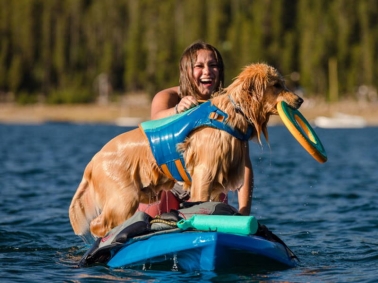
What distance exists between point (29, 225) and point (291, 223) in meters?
4.05

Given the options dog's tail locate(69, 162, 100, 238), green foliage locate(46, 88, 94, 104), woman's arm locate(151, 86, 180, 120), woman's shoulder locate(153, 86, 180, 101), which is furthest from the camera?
green foliage locate(46, 88, 94, 104)

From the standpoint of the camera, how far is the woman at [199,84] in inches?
346

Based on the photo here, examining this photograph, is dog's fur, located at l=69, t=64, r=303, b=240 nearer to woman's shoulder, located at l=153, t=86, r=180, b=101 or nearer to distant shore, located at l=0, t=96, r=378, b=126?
woman's shoulder, located at l=153, t=86, r=180, b=101

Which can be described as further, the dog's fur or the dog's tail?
the dog's tail

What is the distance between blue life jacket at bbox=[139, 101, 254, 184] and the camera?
795cm

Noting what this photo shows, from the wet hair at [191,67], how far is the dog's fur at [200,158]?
0.73m

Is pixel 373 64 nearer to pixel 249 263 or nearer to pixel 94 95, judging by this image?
pixel 94 95

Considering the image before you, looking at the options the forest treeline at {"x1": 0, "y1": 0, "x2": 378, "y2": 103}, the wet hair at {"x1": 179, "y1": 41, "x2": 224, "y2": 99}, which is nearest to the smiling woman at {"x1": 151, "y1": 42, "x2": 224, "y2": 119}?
the wet hair at {"x1": 179, "y1": 41, "x2": 224, "y2": 99}

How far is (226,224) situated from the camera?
7621 mm

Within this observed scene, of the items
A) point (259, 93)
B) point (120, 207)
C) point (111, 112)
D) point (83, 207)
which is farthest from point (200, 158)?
point (111, 112)


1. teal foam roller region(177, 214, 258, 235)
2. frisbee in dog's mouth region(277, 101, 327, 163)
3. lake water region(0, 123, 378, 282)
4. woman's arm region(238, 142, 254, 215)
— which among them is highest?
frisbee in dog's mouth region(277, 101, 327, 163)

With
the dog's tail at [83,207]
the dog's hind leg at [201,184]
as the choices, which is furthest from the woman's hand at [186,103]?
the dog's tail at [83,207]

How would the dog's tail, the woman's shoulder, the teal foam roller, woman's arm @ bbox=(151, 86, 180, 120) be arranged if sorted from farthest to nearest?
the woman's shoulder, woman's arm @ bbox=(151, 86, 180, 120), the dog's tail, the teal foam roller

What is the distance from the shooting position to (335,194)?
16609 mm
